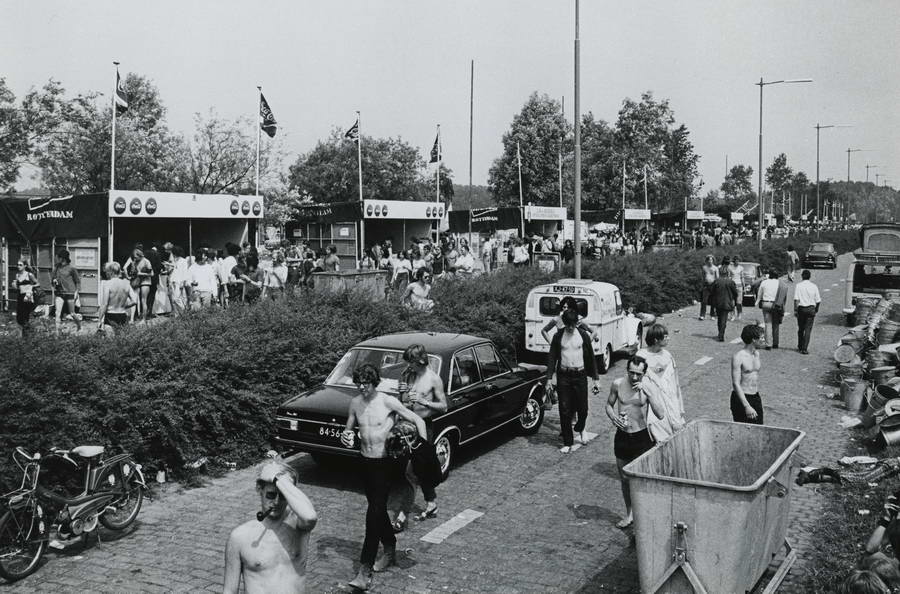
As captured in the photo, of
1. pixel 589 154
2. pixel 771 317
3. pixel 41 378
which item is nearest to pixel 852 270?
pixel 771 317

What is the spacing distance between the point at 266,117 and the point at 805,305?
60.9 feet

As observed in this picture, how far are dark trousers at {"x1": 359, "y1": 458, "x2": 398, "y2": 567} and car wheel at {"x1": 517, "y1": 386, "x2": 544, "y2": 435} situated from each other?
4961 millimetres

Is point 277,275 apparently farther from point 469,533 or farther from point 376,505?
point 376,505

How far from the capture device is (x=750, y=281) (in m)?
29.6

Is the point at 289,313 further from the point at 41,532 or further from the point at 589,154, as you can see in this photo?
the point at 589,154

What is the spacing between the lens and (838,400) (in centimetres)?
1457

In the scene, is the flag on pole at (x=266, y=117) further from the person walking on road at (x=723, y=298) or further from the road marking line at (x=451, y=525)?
the road marking line at (x=451, y=525)

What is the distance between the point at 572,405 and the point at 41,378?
613 centimetres

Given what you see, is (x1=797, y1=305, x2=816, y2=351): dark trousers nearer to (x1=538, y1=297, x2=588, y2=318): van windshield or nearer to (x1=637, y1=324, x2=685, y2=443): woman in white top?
(x1=538, y1=297, x2=588, y2=318): van windshield

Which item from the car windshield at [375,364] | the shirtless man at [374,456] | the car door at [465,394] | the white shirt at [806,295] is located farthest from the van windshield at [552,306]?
the shirtless man at [374,456]

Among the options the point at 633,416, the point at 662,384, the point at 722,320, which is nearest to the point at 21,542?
the point at 633,416

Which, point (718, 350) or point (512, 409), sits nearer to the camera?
point (512, 409)

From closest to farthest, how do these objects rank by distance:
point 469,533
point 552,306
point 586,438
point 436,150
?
point 469,533, point 586,438, point 552,306, point 436,150

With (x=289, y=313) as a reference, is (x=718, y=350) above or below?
below
